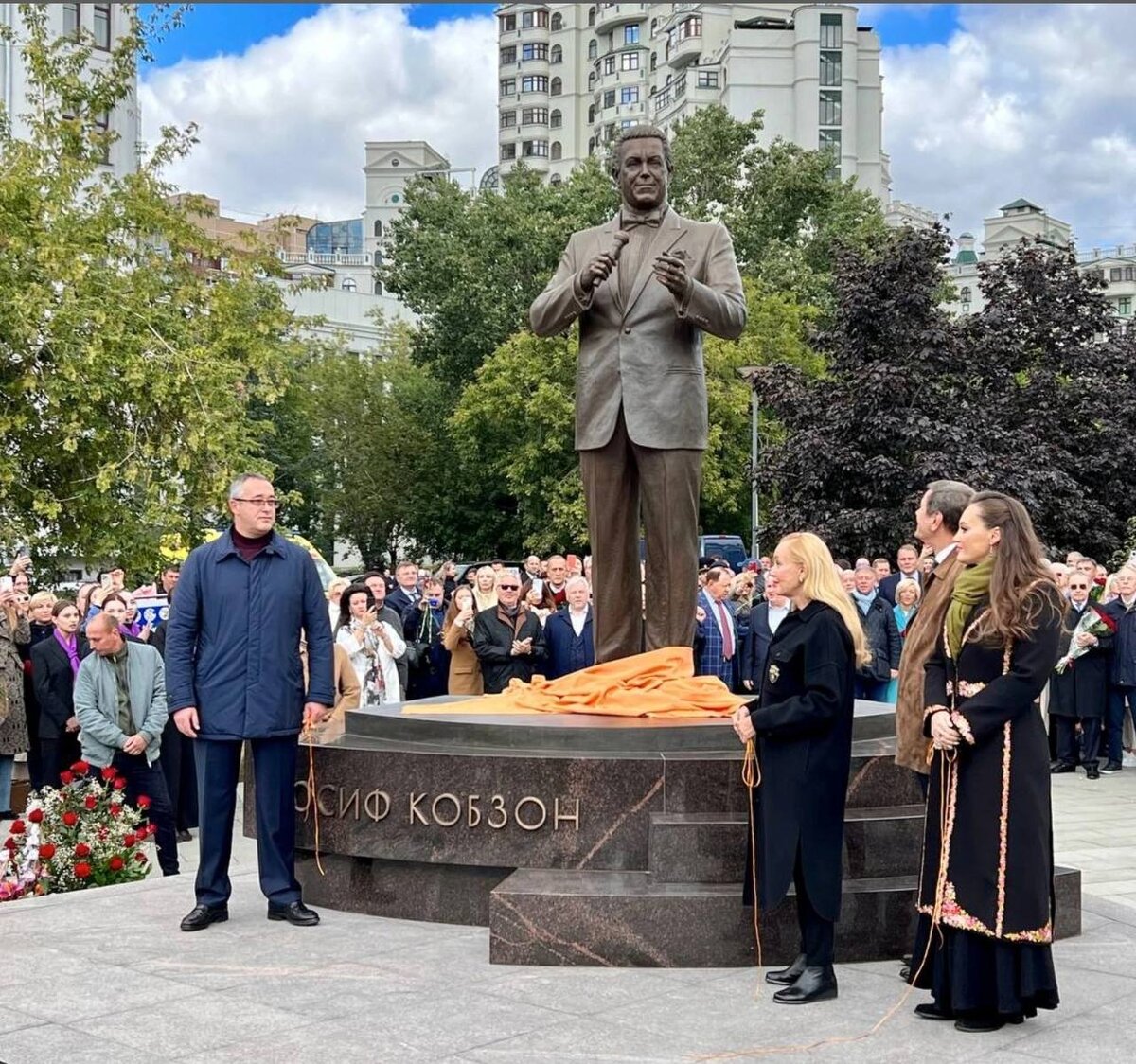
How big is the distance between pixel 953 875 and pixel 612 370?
3598mm

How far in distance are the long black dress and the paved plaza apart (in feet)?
0.59

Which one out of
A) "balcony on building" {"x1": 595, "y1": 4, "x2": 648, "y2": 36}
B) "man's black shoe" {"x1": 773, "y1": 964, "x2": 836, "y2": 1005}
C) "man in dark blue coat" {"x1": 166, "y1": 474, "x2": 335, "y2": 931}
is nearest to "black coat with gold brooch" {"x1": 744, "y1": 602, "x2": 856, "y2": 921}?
"man's black shoe" {"x1": 773, "y1": 964, "x2": 836, "y2": 1005}

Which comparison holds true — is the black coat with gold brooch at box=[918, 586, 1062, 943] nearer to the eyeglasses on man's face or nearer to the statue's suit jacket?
the statue's suit jacket

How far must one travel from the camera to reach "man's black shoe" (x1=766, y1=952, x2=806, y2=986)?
651 cm

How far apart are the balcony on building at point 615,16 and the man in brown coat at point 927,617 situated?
115792 millimetres

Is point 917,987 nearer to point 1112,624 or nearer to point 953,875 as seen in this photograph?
point 953,875

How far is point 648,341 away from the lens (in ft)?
28.8

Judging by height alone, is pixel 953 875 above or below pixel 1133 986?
above

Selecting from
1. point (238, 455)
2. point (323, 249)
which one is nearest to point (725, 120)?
point (238, 455)

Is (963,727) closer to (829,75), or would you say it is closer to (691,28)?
(829,75)

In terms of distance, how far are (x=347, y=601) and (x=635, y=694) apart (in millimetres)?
5441

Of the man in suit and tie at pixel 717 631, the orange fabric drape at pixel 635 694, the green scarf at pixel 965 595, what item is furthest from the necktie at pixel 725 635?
the green scarf at pixel 965 595

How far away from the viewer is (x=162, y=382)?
2031 centimetres

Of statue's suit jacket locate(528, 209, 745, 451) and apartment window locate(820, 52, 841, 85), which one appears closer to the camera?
statue's suit jacket locate(528, 209, 745, 451)
